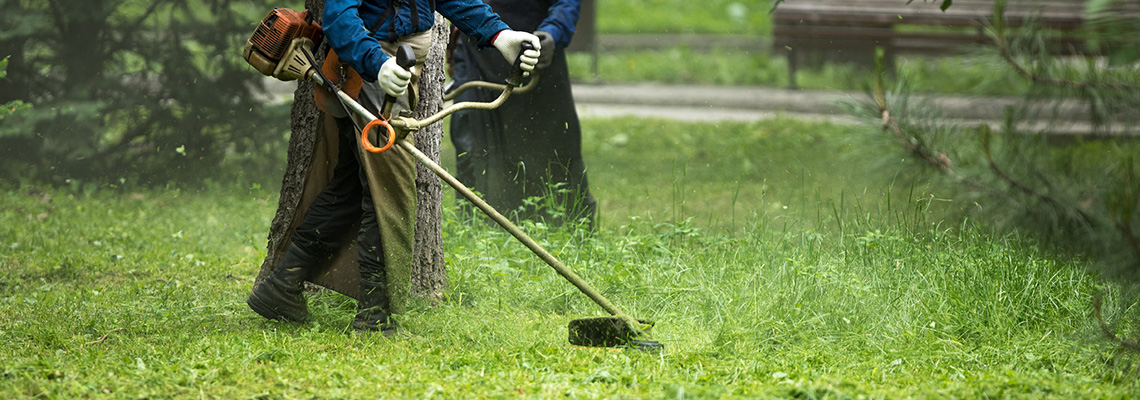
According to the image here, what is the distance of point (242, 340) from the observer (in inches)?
141

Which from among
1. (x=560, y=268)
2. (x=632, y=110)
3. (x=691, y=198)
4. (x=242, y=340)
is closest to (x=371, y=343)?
(x=242, y=340)

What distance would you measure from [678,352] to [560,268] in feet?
1.64

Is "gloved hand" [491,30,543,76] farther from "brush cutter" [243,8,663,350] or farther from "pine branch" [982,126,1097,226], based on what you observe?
"pine branch" [982,126,1097,226]

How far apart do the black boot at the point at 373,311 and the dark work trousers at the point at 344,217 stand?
4cm

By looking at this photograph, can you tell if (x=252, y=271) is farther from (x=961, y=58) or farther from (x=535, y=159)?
(x=961, y=58)

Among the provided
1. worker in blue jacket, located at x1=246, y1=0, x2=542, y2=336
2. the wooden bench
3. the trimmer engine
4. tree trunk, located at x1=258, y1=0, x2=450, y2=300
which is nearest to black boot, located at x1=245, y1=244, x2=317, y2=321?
worker in blue jacket, located at x1=246, y1=0, x2=542, y2=336

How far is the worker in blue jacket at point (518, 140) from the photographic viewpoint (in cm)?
531

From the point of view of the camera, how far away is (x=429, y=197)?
4.15 m

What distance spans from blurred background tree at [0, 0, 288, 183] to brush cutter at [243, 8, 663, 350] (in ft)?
10.8

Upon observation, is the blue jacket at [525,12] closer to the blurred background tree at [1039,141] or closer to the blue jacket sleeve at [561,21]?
the blue jacket sleeve at [561,21]

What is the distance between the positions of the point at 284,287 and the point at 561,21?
1.87 metres

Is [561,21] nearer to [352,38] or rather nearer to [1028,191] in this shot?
[352,38]

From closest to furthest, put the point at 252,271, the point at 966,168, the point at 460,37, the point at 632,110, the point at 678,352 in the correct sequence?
the point at 966,168 < the point at 678,352 < the point at 252,271 < the point at 460,37 < the point at 632,110

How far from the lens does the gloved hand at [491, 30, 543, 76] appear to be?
3.63 metres
